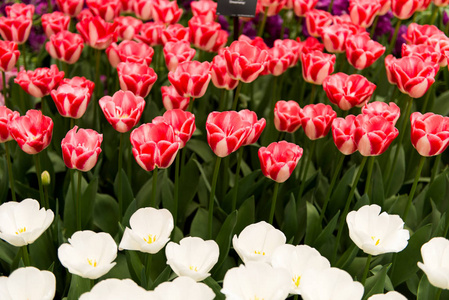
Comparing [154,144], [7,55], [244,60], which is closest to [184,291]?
[154,144]

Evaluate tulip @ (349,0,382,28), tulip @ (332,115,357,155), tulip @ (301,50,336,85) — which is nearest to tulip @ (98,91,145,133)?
tulip @ (332,115,357,155)

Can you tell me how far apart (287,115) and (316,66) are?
0.93 feet

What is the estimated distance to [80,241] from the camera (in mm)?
1174

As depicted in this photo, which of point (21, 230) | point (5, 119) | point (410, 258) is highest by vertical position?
point (5, 119)

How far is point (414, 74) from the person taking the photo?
5.63ft

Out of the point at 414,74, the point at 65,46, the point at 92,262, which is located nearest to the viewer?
the point at 92,262

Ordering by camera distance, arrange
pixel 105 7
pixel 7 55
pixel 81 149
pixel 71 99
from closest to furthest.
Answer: pixel 81 149
pixel 71 99
pixel 7 55
pixel 105 7

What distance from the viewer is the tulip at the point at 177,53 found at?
187 cm

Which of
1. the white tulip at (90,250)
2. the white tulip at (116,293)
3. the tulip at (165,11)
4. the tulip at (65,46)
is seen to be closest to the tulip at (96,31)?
the tulip at (65,46)

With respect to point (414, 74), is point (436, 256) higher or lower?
lower

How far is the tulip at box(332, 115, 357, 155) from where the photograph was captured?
150 centimetres

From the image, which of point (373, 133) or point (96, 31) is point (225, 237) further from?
point (96, 31)

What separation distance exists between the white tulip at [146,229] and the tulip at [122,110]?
33cm

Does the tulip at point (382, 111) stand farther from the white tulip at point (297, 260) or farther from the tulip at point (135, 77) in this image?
the tulip at point (135, 77)
